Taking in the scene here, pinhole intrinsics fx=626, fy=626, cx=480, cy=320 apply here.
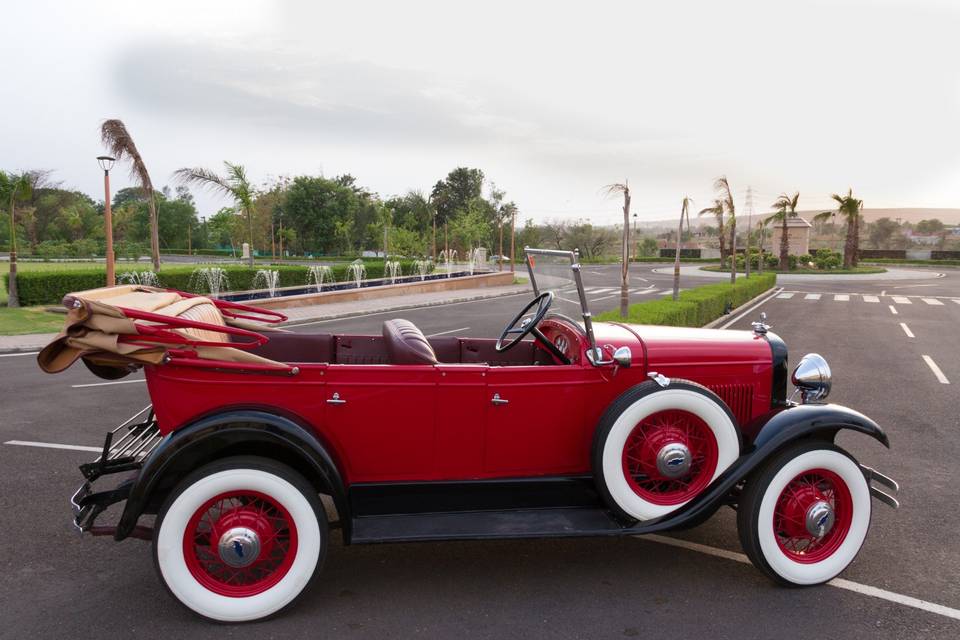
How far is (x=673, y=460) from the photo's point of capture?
11.0 feet

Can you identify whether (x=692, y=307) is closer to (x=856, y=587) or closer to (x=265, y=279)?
(x=856, y=587)

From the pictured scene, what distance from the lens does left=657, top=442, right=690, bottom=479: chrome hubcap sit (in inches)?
132

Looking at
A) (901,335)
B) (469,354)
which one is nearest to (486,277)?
(901,335)

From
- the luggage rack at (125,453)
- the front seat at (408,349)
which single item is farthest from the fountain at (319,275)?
the front seat at (408,349)

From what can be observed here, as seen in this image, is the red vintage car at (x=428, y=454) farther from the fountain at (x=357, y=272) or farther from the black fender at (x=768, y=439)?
the fountain at (x=357, y=272)

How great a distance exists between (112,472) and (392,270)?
2372cm

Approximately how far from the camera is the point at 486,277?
28.7 meters

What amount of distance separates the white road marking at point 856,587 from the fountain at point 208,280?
17.6 m

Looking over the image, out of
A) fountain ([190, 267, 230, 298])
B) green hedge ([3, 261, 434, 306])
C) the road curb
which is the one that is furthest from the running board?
fountain ([190, 267, 230, 298])

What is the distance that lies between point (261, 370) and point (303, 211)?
170ft

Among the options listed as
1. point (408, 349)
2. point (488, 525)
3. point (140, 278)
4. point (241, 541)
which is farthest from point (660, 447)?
point (140, 278)

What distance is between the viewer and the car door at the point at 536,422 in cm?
333

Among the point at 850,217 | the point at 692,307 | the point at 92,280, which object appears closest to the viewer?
the point at 692,307

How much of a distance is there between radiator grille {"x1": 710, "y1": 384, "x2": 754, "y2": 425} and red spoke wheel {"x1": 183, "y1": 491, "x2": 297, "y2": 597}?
8.30 ft
